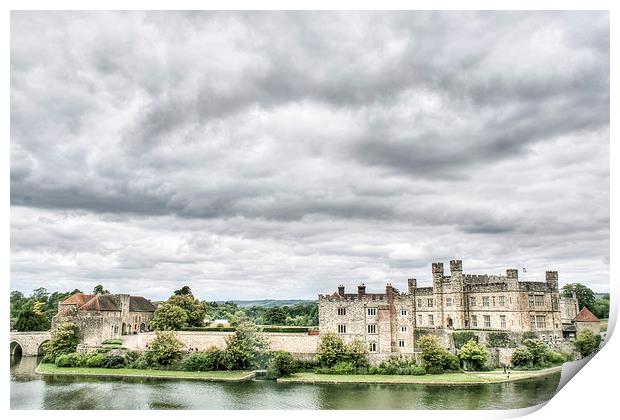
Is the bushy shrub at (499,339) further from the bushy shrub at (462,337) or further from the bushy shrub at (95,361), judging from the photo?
the bushy shrub at (95,361)

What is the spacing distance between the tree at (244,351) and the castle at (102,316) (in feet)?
19.3

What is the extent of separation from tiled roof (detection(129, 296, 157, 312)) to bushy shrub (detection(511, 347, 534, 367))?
17797mm

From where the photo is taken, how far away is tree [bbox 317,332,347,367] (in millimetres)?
18141

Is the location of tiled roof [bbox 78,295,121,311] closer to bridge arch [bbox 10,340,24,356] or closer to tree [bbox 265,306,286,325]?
bridge arch [bbox 10,340,24,356]

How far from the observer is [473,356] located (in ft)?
57.9

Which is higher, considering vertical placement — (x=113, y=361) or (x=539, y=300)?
(x=539, y=300)

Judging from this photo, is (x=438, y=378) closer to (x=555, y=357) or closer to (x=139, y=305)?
(x=555, y=357)

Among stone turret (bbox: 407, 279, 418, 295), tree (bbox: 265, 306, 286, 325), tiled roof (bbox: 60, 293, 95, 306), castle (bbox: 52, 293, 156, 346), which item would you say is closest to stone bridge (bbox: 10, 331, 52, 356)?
tiled roof (bbox: 60, 293, 95, 306)

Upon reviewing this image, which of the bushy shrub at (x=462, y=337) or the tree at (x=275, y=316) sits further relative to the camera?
the tree at (x=275, y=316)

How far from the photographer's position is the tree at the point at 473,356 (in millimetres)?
17703

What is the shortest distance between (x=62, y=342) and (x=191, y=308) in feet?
18.1

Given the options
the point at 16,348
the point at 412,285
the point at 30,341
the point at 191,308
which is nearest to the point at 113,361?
the point at 191,308

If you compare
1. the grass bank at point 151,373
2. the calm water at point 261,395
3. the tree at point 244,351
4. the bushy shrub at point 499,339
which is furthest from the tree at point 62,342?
the bushy shrub at point 499,339
